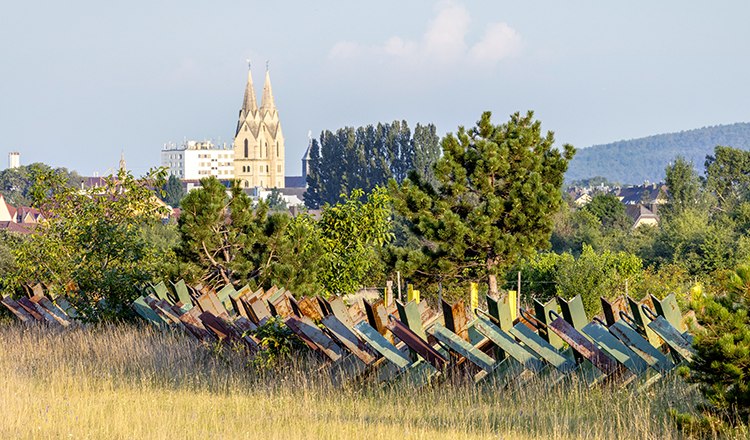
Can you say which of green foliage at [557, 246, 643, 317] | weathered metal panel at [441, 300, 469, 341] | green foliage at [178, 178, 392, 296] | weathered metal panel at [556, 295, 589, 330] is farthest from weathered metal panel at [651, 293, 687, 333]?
green foliage at [557, 246, 643, 317]

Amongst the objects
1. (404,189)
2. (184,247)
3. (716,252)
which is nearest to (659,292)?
(404,189)

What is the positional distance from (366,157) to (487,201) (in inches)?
3792

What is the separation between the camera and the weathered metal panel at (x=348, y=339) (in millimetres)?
9133

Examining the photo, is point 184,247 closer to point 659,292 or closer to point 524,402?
point 659,292

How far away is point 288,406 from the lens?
8.27 meters

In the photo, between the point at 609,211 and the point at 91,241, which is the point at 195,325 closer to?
the point at 91,241

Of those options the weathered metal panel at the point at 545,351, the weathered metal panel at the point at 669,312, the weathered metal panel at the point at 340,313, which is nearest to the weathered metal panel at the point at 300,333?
the weathered metal panel at the point at 340,313

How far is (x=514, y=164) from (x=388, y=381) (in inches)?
704

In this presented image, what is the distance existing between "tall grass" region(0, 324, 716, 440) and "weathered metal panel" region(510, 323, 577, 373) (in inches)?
8.5

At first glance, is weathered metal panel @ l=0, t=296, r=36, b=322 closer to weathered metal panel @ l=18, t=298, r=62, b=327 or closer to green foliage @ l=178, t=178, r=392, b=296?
weathered metal panel @ l=18, t=298, r=62, b=327

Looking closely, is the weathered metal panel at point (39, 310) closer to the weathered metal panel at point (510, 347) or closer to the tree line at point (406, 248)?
the tree line at point (406, 248)

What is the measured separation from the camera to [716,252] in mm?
38719

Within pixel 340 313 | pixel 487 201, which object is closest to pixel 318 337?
pixel 340 313

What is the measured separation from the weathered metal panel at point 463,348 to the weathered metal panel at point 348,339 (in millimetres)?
634
